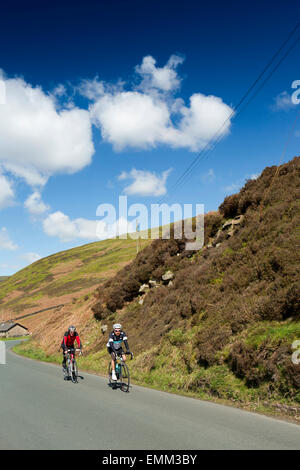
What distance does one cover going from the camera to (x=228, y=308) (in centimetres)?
1212

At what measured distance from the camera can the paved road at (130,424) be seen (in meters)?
5.54

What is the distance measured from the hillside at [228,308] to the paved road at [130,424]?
40.8 inches

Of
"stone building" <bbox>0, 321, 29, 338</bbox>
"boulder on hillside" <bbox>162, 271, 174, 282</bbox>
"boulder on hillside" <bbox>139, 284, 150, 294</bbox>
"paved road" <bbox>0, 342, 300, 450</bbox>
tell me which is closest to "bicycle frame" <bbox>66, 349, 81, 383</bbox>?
"paved road" <bbox>0, 342, 300, 450</bbox>

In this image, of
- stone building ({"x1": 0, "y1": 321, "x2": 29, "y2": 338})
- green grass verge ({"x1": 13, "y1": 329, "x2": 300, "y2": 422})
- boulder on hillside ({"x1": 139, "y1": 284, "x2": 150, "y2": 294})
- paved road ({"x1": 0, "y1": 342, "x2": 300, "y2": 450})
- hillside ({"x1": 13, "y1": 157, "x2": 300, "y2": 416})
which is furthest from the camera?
stone building ({"x1": 0, "y1": 321, "x2": 29, "y2": 338})

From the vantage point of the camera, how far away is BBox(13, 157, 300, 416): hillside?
881 centimetres

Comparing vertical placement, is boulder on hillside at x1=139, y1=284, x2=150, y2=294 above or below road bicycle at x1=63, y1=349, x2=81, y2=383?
above

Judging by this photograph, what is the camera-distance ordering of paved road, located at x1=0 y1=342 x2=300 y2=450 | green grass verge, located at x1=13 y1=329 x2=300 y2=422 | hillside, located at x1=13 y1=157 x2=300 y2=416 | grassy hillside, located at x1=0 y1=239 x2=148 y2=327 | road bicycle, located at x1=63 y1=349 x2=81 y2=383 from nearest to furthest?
1. paved road, located at x1=0 y1=342 x2=300 y2=450
2. green grass verge, located at x1=13 y1=329 x2=300 y2=422
3. hillside, located at x1=13 y1=157 x2=300 y2=416
4. road bicycle, located at x1=63 y1=349 x2=81 y2=383
5. grassy hillside, located at x1=0 y1=239 x2=148 y2=327

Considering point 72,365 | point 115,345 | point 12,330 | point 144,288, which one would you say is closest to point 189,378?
point 115,345

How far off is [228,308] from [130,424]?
6365mm

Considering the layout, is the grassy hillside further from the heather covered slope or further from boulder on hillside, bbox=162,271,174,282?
the heather covered slope

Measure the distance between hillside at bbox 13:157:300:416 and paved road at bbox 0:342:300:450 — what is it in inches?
40.8

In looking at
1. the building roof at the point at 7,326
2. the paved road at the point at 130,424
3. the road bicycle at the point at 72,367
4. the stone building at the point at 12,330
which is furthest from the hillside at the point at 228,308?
the building roof at the point at 7,326

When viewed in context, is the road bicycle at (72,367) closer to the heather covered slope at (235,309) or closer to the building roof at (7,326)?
the heather covered slope at (235,309)
